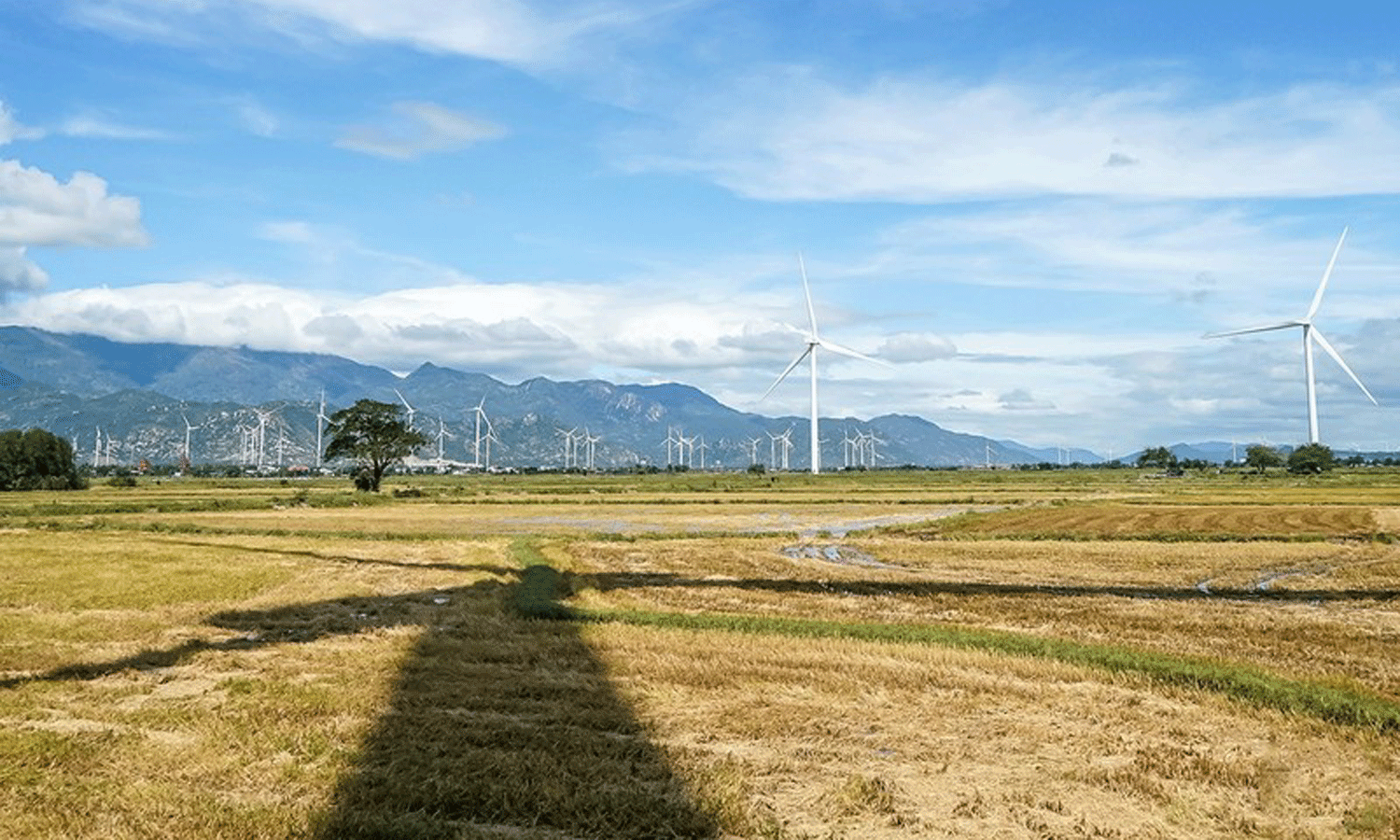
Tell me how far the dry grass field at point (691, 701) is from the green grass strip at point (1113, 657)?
0.08m

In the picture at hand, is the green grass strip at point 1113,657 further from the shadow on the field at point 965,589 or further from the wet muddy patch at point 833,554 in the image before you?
the wet muddy patch at point 833,554

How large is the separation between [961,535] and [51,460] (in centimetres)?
12200

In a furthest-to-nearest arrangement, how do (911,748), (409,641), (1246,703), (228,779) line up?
(409,641), (1246,703), (911,748), (228,779)

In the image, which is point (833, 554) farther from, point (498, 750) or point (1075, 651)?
point (498, 750)

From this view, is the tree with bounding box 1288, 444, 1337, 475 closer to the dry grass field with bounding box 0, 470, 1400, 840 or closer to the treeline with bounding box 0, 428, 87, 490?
the dry grass field with bounding box 0, 470, 1400, 840

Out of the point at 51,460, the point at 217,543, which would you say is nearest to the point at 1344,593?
the point at 217,543

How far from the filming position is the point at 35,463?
128 meters

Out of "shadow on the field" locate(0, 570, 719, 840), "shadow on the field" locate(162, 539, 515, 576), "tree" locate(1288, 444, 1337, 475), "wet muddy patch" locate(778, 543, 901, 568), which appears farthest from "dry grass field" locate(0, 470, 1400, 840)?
"tree" locate(1288, 444, 1337, 475)

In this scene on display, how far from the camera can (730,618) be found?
21578 mm

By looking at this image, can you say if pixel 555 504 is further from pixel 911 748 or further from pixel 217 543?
pixel 911 748

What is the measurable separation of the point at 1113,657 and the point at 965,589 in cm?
1107

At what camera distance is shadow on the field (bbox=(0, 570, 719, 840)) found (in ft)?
30.8

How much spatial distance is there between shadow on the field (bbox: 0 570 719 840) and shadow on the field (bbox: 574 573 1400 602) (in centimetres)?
945

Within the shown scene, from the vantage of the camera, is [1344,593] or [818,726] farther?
[1344,593]
